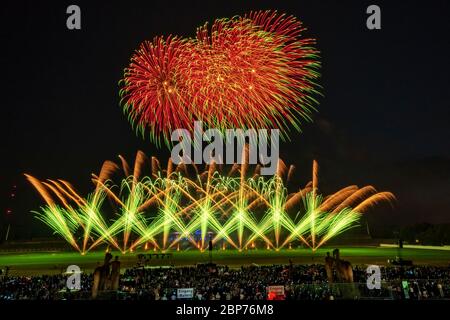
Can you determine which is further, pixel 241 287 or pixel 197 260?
pixel 197 260

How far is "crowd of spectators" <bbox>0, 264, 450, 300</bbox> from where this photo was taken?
16.8 metres

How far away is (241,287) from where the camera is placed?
20.2 meters

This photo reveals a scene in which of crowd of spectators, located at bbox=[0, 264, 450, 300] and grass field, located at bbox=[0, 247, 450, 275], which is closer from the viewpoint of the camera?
crowd of spectators, located at bbox=[0, 264, 450, 300]

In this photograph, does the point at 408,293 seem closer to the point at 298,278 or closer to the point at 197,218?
the point at 298,278

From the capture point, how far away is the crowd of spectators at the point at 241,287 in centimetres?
1677

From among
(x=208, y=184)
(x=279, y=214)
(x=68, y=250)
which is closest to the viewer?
(x=208, y=184)

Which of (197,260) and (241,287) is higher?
(241,287)

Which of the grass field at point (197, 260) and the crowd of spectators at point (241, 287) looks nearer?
the crowd of spectators at point (241, 287)

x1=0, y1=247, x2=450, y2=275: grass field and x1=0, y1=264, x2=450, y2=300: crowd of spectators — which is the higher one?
x1=0, y1=264, x2=450, y2=300: crowd of spectators
